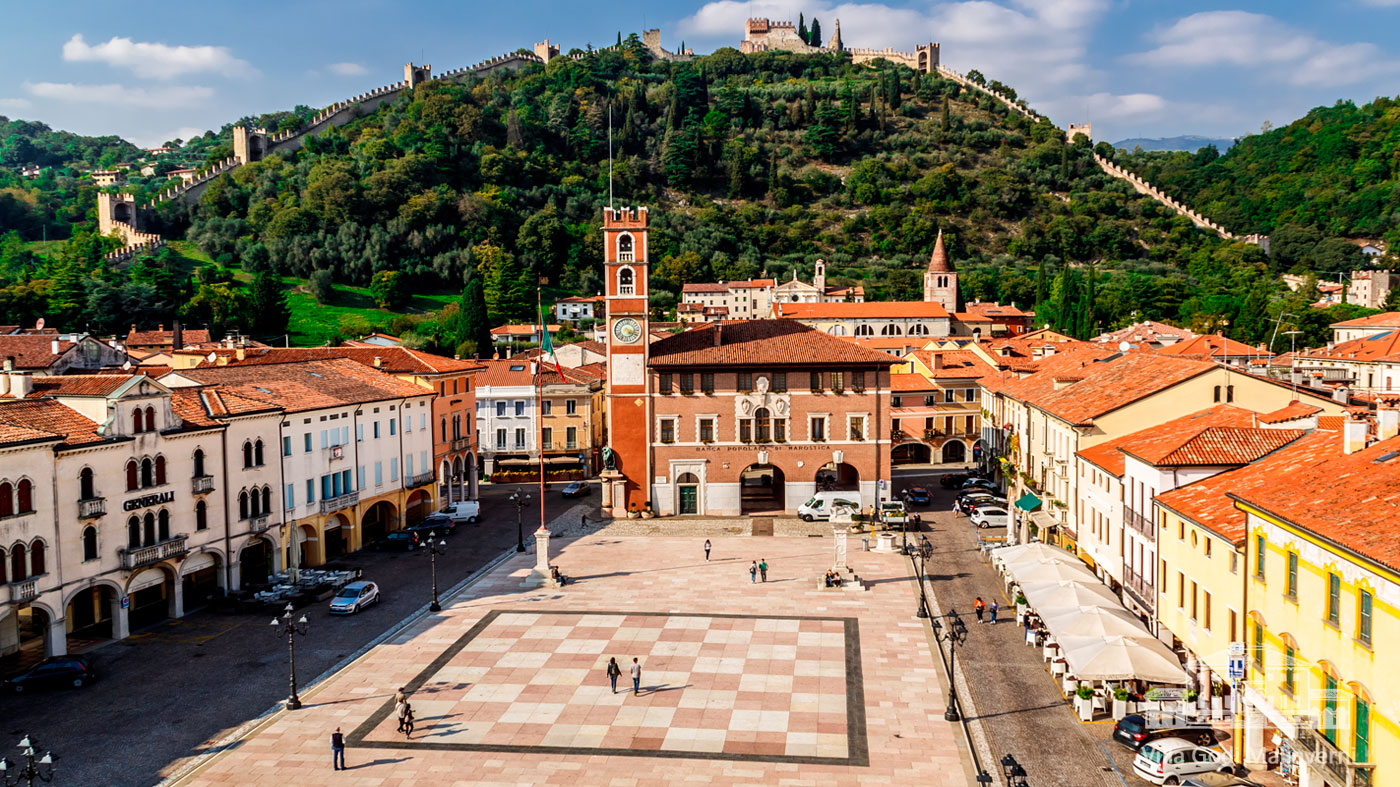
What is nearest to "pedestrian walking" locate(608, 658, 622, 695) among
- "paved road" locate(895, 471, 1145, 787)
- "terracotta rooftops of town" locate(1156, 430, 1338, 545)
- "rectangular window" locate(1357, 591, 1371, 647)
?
"paved road" locate(895, 471, 1145, 787)

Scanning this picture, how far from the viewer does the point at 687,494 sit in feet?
186

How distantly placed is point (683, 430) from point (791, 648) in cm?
2385

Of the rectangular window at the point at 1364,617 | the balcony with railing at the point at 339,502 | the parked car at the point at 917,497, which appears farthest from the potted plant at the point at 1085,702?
the balcony with railing at the point at 339,502

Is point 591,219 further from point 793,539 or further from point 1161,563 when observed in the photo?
point 1161,563

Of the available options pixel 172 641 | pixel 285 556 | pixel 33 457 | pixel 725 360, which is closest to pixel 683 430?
pixel 725 360

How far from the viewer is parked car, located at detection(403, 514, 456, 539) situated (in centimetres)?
5356

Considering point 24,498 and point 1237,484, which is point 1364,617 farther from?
point 24,498

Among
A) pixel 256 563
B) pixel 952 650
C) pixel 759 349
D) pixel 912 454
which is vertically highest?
pixel 759 349

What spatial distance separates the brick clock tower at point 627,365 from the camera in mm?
55500

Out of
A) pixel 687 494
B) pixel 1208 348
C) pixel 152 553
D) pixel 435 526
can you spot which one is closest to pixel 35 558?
pixel 152 553

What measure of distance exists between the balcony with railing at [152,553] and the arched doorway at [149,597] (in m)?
0.68

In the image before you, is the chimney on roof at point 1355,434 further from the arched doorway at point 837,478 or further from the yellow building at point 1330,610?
the arched doorway at point 837,478

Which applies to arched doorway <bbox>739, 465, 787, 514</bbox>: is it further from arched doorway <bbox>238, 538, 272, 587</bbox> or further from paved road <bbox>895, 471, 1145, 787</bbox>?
arched doorway <bbox>238, 538, 272, 587</bbox>

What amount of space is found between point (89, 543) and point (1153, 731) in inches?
1377
